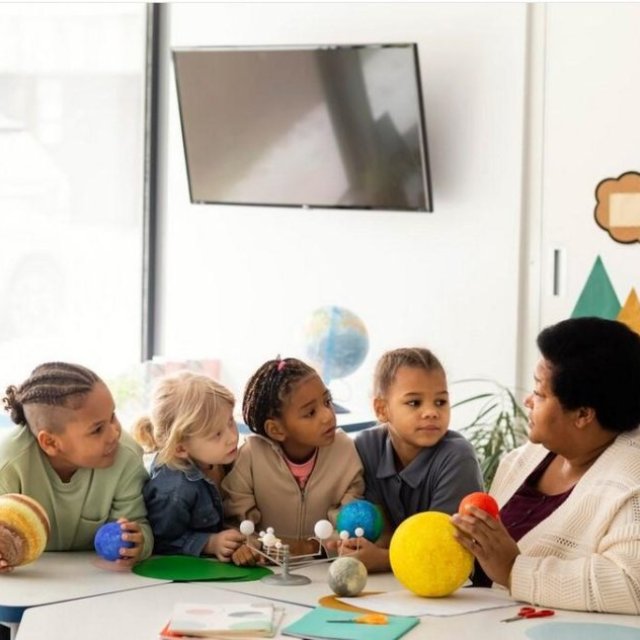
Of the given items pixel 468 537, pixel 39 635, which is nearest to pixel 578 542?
pixel 468 537

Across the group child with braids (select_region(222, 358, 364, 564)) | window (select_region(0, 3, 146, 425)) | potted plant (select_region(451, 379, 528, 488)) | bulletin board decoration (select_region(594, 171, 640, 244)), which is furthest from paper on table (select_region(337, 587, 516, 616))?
window (select_region(0, 3, 146, 425))

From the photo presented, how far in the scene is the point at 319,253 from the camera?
206 inches

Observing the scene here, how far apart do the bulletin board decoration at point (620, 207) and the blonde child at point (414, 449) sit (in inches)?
83.9

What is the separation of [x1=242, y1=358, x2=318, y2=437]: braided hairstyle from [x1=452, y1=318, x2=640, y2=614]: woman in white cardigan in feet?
1.52

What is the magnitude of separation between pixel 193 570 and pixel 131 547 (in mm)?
125

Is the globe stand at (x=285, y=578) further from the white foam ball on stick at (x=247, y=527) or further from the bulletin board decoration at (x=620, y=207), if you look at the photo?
the bulletin board decoration at (x=620, y=207)

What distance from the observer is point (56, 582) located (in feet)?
7.75

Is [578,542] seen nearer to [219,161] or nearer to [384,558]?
[384,558]

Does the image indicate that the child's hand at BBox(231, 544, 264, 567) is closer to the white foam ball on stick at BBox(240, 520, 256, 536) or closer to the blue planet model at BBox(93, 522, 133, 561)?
the white foam ball on stick at BBox(240, 520, 256, 536)

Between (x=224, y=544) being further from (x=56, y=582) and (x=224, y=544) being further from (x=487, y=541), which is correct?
(x=487, y=541)

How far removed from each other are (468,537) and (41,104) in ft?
11.5

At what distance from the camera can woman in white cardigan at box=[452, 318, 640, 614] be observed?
2.20 m

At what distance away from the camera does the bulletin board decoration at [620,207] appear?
4605 millimetres

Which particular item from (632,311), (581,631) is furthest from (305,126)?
(581,631)
